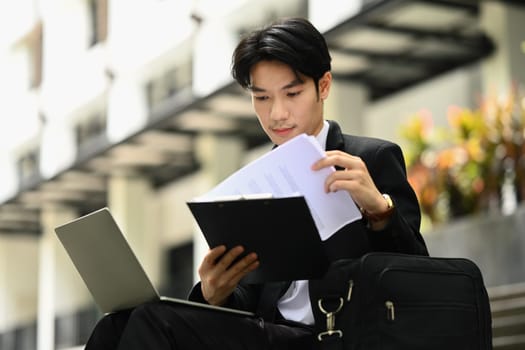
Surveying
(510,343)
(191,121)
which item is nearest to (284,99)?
(510,343)

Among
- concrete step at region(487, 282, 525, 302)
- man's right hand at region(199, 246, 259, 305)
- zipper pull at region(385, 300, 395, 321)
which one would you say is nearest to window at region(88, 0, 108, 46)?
concrete step at region(487, 282, 525, 302)

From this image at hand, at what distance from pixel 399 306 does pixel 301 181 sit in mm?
400

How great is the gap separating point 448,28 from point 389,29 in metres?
0.97

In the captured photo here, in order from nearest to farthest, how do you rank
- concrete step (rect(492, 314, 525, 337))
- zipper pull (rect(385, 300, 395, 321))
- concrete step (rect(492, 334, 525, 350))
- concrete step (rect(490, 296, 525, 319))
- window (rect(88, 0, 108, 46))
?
zipper pull (rect(385, 300, 395, 321)) → concrete step (rect(492, 334, 525, 350)) → concrete step (rect(492, 314, 525, 337)) → concrete step (rect(490, 296, 525, 319)) → window (rect(88, 0, 108, 46))

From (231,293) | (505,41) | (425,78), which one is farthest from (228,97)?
(231,293)

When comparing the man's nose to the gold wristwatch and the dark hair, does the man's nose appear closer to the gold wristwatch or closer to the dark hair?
the dark hair

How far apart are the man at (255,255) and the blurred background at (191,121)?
4.28 meters

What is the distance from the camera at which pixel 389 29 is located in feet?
38.7

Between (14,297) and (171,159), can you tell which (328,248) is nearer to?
(171,159)

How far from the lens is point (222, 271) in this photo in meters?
2.89

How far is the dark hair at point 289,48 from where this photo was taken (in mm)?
2928

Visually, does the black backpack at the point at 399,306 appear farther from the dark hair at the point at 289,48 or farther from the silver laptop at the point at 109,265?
the dark hair at the point at 289,48

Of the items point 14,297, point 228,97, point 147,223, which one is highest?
point 228,97

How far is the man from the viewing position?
2.72 m
